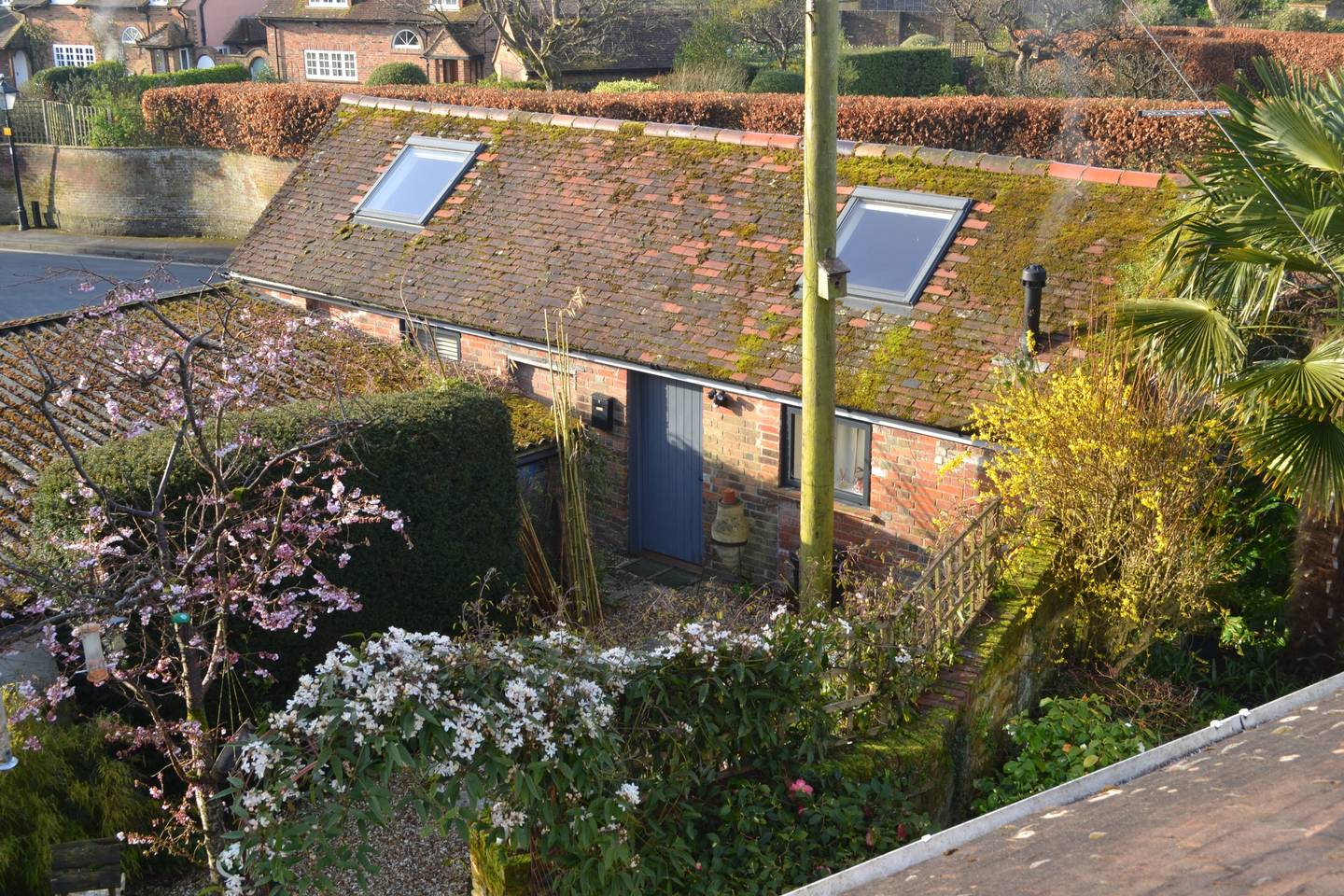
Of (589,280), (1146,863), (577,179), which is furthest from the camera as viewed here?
(577,179)

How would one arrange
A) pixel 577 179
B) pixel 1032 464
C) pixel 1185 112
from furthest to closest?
pixel 1185 112 < pixel 577 179 < pixel 1032 464

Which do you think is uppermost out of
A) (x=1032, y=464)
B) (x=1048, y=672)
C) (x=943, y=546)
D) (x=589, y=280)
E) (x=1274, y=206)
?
(x=1274, y=206)

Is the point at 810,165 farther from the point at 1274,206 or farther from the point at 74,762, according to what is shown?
the point at 74,762

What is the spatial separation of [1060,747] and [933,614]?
1.23 m

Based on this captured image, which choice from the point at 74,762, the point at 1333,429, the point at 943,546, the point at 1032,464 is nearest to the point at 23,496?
the point at 74,762

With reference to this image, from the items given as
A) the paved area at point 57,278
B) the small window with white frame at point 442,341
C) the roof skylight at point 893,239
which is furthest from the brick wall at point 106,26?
the roof skylight at point 893,239

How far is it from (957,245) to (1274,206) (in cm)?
380

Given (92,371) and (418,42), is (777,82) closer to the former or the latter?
(418,42)

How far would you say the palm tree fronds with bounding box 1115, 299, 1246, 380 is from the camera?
27.6 ft

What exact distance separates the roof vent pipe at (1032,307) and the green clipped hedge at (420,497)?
4.44 metres

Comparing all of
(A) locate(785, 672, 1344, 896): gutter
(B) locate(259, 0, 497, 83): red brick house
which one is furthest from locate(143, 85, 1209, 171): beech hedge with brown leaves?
(A) locate(785, 672, 1344, 896): gutter

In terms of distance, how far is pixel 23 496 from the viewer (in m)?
9.63

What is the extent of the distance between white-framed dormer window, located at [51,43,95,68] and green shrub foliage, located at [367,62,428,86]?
66.0ft

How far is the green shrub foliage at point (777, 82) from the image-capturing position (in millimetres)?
33963
